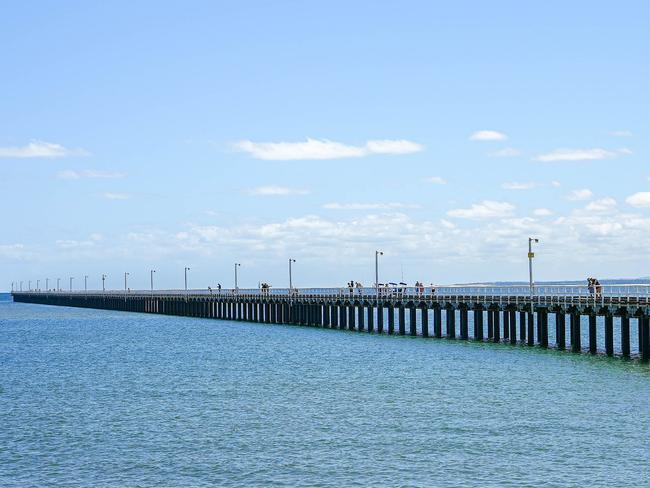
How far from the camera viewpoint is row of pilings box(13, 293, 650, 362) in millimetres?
62850

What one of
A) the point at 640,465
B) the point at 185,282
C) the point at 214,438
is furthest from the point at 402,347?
the point at 185,282

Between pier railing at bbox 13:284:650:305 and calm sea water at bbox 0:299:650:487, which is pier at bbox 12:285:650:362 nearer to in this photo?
pier railing at bbox 13:284:650:305

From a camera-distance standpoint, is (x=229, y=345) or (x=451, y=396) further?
Answer: (x=229, y=345)

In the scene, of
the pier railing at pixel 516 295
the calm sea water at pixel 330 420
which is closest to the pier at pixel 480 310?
the pier railing at pixel 516 295

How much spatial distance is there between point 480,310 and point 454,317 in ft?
20.7

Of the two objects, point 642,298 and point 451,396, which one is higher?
point 642,298

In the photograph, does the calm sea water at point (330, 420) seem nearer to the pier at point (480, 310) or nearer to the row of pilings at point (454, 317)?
the row of pilings at point (454, 317)

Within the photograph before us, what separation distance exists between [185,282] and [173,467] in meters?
150

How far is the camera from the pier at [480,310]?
62125mm

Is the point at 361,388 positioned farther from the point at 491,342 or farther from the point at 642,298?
the point at 491,342

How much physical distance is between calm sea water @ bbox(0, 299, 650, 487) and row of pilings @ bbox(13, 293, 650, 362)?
9.63 ft

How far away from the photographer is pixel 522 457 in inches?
1294

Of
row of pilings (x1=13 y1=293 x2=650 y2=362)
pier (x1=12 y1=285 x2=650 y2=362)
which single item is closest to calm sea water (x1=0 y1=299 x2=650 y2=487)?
row of pilings (x1=13 y1=293 x2=650 y2=362)

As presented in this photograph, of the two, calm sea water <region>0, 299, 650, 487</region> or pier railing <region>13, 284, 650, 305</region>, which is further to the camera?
pier railing <region>13, 284, 650, 305</region>
